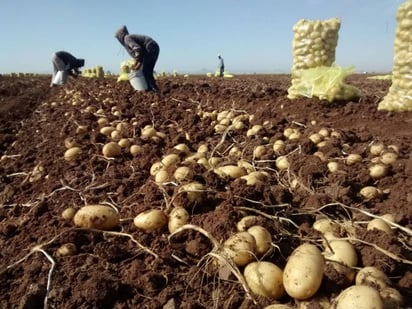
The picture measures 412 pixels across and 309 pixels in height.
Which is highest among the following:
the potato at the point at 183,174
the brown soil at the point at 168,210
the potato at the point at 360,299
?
the potato at the point at 183,174

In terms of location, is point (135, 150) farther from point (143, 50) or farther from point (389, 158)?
point (143, 50)

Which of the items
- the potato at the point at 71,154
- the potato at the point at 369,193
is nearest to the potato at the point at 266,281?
the potato at the point at 369,193

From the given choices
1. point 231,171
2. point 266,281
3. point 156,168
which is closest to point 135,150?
point 156,168

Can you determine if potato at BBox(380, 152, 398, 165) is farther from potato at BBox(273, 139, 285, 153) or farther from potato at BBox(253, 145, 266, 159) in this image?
potato at BBox(253, 145, 266, 159)

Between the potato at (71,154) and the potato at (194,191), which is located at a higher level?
A: the potato at (194,191)

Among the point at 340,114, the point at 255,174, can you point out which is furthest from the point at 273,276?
the point at 340,114

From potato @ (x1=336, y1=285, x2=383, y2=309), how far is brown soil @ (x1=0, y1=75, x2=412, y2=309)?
16 cm

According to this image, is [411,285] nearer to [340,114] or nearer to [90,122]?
[340,114]

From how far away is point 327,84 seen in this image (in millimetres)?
6230

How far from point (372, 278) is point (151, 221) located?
1.30 m

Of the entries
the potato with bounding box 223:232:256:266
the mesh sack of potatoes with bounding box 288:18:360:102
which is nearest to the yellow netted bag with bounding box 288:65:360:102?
the mesh sack of potatoes with bounding box 288:18:360:102

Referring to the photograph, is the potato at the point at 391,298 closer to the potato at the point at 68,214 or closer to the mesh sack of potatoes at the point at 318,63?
the potato at the point at 68,214

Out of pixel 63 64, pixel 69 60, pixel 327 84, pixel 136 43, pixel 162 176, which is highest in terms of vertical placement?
pixel 136 43

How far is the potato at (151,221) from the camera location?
2.44 meters
